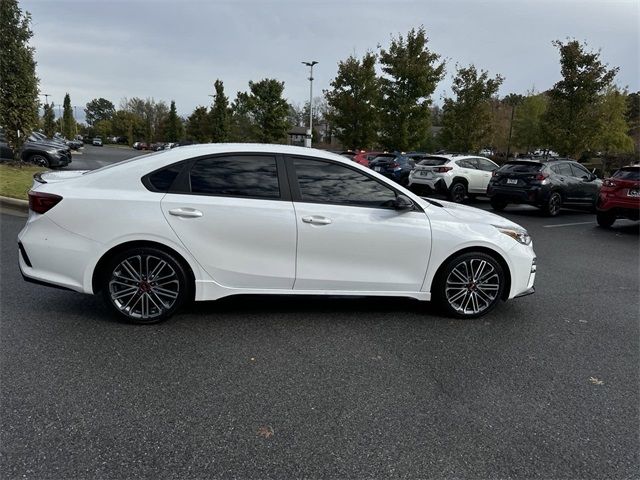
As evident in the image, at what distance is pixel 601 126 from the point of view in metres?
19.4

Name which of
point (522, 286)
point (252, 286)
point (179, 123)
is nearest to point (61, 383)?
point (252, 286)

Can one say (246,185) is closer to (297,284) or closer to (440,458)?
(297,284)

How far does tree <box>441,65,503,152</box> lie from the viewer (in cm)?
2164

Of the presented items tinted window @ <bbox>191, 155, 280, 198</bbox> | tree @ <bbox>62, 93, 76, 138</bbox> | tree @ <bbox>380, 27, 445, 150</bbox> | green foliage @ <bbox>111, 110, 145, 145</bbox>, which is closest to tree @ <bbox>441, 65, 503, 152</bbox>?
tree @ <bbox>380, 27, 445, 150</bbox>

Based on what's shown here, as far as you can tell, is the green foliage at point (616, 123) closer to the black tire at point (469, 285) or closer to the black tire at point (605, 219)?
the black tire at point (605, 219)

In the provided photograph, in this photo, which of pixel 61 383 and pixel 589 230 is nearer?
pixel 61 383

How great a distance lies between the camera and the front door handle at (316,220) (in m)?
4.12

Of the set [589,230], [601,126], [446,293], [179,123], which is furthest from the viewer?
[179,123]

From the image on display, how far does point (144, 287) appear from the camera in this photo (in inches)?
160

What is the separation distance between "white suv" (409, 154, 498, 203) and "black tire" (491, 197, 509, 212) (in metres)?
1.19

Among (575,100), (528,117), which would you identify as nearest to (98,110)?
(528,117)

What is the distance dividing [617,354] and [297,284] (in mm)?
2802

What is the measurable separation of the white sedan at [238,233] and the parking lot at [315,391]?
0.38m

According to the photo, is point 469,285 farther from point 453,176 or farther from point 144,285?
point 453,176
